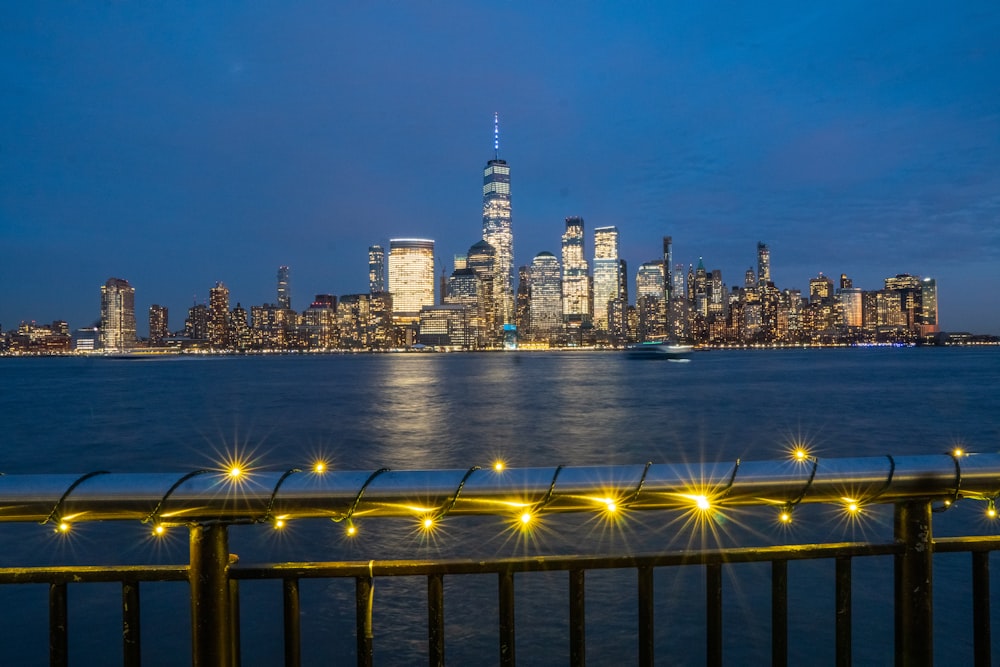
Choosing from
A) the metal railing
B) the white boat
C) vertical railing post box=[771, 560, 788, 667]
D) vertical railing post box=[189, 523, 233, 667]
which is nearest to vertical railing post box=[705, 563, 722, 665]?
the metal railing

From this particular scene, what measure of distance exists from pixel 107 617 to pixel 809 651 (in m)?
10.1

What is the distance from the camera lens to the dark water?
9.55 m

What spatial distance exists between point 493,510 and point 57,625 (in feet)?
5.46

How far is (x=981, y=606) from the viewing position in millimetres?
2725

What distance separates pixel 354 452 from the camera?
30.8 meters

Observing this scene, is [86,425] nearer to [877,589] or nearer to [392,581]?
[392,581]

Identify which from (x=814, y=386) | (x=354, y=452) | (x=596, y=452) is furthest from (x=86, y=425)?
(x=814, y=386)

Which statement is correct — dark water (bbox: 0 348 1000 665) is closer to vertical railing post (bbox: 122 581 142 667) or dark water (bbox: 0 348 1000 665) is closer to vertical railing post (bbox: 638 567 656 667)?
vertical railing post (bbox: 638 567 656 667)

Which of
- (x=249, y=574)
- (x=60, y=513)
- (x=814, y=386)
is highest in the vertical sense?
(x=60, y=513)

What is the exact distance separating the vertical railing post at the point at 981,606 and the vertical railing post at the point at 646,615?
1.27 m

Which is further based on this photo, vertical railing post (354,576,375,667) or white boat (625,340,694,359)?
white boat (625,340,694,359)

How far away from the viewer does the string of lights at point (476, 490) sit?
87.3 inches

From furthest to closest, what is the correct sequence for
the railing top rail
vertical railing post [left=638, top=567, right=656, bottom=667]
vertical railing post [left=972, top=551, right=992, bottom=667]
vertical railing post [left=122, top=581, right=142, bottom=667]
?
vertical railing post [left=972, top=551, right=992, bottom=667]
vertical railing post [left=638, top=567, right=656, bottom=667]
vertical railing post [left=122, top=581, right=142, bottom=667]
the railing top rail

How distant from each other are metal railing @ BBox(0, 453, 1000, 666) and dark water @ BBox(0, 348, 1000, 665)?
680 centimetres
